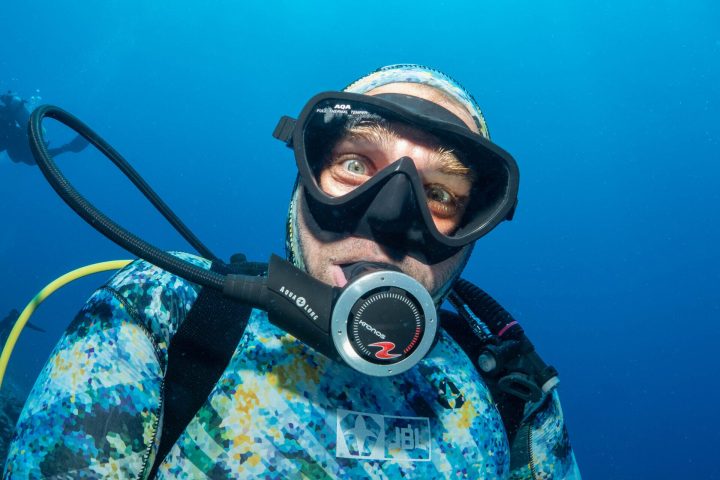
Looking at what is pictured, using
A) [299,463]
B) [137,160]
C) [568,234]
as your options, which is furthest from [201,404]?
[137,160]

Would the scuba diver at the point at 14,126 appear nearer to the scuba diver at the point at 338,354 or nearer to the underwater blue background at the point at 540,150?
the scuba diver at the point at 338,354

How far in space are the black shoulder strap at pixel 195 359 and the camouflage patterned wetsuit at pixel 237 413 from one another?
0.09 feet

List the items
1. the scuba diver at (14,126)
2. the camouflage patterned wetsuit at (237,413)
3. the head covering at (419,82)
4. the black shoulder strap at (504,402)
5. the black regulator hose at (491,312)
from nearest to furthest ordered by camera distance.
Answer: the camouflage patterned wetsuit at (237,413), the head covering at (419,82), the black shoulder strap at (504,402), the black regulator hose at (491,312), the scuba diver at (14,126)

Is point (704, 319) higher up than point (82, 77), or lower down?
lower down

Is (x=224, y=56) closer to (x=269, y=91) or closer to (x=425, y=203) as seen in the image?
(x=269, y=91)

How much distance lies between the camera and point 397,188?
148 cm

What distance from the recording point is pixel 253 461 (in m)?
1.24

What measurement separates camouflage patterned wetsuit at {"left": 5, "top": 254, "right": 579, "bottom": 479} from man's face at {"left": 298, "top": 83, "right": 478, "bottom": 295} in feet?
1.13

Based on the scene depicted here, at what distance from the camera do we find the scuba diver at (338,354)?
1144mm

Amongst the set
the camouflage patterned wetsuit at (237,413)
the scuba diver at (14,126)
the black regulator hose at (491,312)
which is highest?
the scuba diver at (14,126)

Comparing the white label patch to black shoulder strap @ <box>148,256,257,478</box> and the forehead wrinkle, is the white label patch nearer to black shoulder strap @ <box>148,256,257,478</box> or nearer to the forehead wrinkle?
black shoulder strap @ <box>148,256,257,478</box>

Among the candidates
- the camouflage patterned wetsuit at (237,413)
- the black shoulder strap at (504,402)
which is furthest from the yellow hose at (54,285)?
the black shoulder strap at (504,402)

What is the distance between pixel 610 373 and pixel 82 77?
107531 millimetres

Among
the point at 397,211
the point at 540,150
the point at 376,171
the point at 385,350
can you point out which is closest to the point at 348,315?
the point at 385,350
